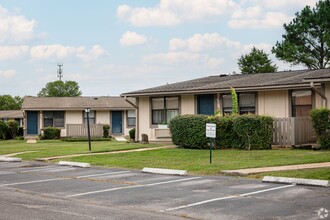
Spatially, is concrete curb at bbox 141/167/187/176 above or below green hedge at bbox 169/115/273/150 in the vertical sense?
below

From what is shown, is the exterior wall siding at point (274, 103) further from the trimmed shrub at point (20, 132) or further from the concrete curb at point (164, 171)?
the trimmed shrub at point (20, 132)

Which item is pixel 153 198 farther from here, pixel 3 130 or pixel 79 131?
pixel 3 130

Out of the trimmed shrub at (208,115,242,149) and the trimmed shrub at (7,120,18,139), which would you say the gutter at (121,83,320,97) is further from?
the trimmed shrub at (7,120,18,139)

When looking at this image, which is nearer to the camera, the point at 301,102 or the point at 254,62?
the point at 301,102

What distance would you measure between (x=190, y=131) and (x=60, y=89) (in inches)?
2994

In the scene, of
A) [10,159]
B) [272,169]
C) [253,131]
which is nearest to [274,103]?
[253,131]

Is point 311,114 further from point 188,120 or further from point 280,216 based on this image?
point 280,216

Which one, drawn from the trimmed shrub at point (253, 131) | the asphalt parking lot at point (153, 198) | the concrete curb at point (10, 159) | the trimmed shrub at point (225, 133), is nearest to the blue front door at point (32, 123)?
the concrete curb at point (10, 159)

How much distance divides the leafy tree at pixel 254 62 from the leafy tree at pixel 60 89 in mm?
41029

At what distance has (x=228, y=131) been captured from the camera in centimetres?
2286

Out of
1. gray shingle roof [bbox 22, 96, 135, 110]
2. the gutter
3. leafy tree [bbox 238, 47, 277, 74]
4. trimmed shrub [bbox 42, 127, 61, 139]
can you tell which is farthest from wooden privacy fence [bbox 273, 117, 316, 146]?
leafy tree [bbox 238, 47, 277, 74]

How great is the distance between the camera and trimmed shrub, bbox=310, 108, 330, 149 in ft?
66.7

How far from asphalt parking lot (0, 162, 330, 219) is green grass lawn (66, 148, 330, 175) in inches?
69.9

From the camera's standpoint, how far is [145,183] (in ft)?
45.1
